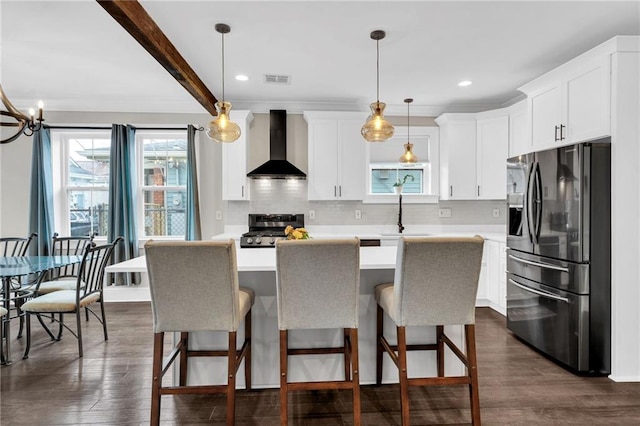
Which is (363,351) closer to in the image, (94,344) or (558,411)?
(558,411)

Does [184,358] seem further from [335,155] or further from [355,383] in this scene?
[335,155]

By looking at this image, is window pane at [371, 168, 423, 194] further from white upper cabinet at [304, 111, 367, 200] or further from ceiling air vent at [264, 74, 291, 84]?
ceiling air vent at [264, 74, 291, 84]

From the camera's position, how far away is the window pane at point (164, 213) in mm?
4582

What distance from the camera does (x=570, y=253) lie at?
8.04 ft

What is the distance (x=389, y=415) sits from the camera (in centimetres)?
197

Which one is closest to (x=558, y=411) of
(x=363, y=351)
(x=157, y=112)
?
(x=363, y=351)

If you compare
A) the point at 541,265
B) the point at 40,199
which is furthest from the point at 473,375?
the point at 40,199

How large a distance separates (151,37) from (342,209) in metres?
2.95

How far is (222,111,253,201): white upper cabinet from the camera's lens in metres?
4.22

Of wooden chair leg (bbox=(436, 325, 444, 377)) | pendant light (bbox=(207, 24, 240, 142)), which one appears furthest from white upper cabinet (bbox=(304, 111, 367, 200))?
wooden chair leg (bbox=(436, 325, 444, 377))

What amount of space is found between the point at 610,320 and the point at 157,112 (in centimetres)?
517

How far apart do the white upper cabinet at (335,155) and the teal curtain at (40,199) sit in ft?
11.0

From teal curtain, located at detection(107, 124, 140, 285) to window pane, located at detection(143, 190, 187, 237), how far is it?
282 millimetres

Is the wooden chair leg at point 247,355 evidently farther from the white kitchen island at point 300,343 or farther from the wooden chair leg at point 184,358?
the wooden chair leg at point 184,358
